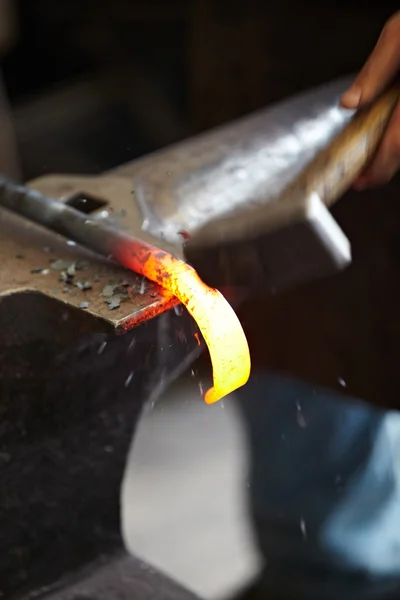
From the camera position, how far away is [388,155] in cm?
74

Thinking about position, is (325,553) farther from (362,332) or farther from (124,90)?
(124,90)

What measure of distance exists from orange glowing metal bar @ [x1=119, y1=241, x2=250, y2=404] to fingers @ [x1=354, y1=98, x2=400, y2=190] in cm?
28

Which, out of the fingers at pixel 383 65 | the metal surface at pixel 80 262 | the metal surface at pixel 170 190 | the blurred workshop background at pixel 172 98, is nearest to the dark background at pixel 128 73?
the blurred workshop background at pixel 172 98

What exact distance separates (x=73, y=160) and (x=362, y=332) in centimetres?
108

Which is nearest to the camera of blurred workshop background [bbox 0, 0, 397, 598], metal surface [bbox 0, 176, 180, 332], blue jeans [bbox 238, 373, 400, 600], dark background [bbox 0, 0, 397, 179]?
metal surface [bbox 0, 176, 180, 332]

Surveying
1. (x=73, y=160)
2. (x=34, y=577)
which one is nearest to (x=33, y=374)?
(x=34, y=577)

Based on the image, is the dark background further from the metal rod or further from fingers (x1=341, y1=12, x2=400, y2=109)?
the metal rod

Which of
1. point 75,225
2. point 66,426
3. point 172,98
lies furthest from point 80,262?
point 172,98

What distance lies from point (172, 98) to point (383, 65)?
1.41 m

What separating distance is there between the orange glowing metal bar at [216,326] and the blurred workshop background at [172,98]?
2.50ft

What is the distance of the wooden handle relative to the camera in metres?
0.59

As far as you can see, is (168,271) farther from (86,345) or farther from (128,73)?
(128,73)

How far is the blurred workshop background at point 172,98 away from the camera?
1.57 meters

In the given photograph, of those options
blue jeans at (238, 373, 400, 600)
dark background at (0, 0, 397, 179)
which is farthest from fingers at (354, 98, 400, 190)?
dark background at (0, 0, 397, 179)
